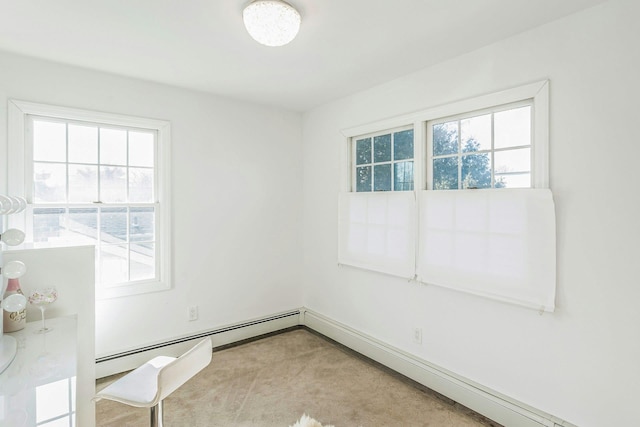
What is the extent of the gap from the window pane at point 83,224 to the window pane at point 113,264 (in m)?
0.15

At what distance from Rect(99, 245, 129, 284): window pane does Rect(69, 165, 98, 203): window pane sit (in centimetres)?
43

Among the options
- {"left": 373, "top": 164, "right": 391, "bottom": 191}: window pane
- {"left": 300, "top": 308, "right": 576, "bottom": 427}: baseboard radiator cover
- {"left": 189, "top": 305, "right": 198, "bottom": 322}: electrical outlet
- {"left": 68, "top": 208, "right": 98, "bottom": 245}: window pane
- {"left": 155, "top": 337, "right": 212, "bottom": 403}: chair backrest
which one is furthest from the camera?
{"left": 189, "top": 305, "right": 198, "bottom": 322}: electrical outlet

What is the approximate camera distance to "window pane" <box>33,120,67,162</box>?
2533 millimetres

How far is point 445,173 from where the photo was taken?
2576 millimetres

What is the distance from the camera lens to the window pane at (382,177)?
303 centimetres

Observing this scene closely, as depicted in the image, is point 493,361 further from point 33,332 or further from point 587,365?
point 33,332

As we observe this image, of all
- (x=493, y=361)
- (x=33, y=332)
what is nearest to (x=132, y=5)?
(x=33, y=332)

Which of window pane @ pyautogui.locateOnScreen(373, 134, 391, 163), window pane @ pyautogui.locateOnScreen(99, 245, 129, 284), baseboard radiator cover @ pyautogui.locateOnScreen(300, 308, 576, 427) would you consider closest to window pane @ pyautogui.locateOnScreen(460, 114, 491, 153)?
window pane @ pyautogui.locateOnScreen(373, 134, 391, 163)

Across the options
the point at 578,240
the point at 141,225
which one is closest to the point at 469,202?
the point at 578,240

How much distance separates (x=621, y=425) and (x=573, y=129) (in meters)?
1.61

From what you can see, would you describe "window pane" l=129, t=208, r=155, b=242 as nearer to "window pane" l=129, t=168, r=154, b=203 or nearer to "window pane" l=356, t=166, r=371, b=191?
"window pane" l=129, t=168, r=154, b=203

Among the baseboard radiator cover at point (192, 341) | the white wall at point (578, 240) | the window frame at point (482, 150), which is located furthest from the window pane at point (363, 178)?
the baseboard radiator cover at point (192, 341)

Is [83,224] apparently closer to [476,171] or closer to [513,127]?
[476,171]

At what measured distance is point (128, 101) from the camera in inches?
112
